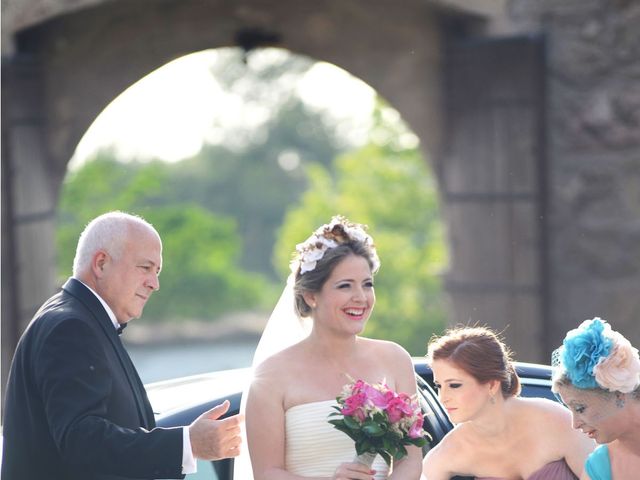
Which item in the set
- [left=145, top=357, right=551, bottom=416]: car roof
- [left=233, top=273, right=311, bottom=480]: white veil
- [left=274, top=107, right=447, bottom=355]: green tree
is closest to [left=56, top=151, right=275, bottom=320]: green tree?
[left=274, top=107, right=447, bottom=355]: green tree

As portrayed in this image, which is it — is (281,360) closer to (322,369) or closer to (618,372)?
(322,369)

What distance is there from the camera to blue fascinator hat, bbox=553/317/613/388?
2852 millimetres

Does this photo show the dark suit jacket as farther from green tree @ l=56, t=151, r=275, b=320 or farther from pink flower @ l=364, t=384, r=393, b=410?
green tree @ l=56, t=151, r=275, b=320

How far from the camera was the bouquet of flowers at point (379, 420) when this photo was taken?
2.96 meters

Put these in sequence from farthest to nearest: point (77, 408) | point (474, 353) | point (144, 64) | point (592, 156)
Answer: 1. point (144, 64)
2. point (592, 156)
3. point (474, 353)
4. point (77, 408)

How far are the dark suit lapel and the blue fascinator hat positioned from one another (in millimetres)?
1077

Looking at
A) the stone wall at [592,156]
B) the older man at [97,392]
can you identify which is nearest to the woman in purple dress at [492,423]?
the older man at [97,392]

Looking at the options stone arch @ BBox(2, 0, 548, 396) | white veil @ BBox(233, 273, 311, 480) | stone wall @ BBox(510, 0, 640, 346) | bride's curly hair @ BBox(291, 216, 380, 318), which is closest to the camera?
bride's curly hair @ BBox(291, 216, 380, 318)

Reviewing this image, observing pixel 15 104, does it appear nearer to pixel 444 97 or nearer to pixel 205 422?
pixel 444 97

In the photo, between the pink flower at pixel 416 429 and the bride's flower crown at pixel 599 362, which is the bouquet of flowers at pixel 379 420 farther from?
the bride's flower crown at pixel 599 362

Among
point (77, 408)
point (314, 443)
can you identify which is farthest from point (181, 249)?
point (77, 408)

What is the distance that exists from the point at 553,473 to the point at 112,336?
134 centimetres

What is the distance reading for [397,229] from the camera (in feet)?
60.6

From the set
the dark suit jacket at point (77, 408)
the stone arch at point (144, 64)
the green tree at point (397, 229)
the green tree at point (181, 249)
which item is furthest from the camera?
the green tree at point (181, 249)
